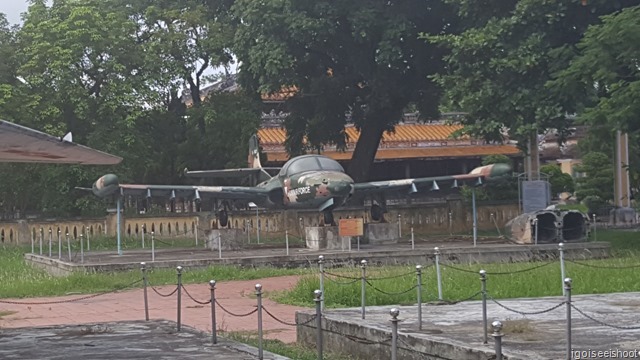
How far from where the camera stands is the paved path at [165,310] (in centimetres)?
1603

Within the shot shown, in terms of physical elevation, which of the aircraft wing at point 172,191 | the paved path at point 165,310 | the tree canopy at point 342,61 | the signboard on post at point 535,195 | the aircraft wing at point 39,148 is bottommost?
the paved path at point 165,310

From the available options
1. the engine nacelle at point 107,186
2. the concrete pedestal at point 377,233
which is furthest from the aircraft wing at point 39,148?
the concrete pedestal at point 377,233

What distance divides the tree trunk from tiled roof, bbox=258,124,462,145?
27.1 feet

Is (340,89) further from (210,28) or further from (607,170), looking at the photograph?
(607,170)

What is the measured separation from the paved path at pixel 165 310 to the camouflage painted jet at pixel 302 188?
23.4 feet

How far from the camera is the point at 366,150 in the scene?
40594 millimetres

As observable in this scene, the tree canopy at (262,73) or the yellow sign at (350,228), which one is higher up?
the tree canopy at (262,73)

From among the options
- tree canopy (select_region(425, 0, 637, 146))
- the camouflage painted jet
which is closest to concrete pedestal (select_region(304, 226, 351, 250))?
the camouflage painted jet

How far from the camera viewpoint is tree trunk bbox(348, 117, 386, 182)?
1587 inches

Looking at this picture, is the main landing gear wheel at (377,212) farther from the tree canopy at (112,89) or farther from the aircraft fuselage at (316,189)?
the tree canopy at (112,89)

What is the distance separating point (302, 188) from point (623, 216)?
17038 mm

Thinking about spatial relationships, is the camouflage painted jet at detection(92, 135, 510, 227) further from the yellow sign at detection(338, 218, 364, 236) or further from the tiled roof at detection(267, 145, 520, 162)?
the tiled roof at detection(267, 145, 520, 162)

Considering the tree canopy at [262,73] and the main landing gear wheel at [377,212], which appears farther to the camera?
the main landing gear wheel at [377,212]

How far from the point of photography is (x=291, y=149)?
42531 millimetres
